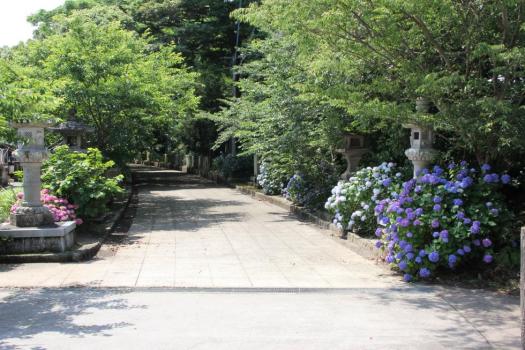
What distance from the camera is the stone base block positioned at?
358 inches

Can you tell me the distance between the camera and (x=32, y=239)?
30.3 feet

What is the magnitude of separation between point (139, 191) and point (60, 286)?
1782 cm

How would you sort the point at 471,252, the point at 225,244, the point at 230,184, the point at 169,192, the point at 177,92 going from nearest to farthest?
1. the point at 471,252
2. the point at 225,244
3. the point at 177,92
4. the point at 169,192
5. the point at 230,184

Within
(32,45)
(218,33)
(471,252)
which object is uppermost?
(218,33)

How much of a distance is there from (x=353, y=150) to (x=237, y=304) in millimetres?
7833

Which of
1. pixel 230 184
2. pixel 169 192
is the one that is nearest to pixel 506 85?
pixel 169 192

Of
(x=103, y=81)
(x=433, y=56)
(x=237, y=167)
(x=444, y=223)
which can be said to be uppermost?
(x=103, y=81)

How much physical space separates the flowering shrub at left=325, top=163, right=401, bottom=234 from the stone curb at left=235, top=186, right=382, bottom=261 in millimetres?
276

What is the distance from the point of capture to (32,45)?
1678 centimetres

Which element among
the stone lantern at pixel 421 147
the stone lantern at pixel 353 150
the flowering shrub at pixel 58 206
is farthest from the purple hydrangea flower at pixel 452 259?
the flowering shrub at pixel 58 206

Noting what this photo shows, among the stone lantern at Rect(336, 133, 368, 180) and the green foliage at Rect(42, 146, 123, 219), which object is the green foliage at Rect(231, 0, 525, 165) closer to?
the stone lantern at Rect(336, 133, 368, 180)

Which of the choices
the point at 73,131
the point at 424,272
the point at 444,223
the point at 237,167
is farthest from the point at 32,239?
the point at 237,167

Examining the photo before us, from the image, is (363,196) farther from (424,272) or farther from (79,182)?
(79,182)

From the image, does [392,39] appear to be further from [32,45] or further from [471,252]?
[32,45]
